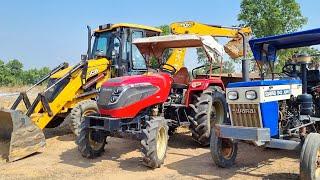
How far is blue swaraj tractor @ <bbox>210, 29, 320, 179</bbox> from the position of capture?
580cm

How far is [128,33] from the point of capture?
35.3 feet

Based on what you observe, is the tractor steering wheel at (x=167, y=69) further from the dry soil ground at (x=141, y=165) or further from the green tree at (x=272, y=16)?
the green tree at (x=272, y=16)

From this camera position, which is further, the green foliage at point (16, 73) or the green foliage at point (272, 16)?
the green foliage at point (16, 73)

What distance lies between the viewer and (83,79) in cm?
1040

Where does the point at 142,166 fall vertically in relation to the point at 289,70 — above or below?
below

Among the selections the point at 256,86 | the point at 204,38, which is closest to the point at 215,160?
the point at 256,86

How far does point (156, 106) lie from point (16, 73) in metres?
55.3

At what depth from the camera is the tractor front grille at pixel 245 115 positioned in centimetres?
616

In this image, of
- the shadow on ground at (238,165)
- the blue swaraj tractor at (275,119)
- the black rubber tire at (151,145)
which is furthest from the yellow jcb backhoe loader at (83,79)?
the blue swaraj tractor at (275,119)

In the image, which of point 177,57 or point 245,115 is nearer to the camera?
point 245,115

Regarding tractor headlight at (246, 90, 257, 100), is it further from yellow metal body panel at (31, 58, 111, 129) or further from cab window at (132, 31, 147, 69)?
yellow metal body panel at (31, 58, 111, 129)

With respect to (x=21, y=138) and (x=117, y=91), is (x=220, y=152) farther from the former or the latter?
(x=21, y=138)

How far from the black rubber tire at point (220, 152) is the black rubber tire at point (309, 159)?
1549mm

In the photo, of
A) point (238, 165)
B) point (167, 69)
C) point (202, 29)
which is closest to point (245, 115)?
point (238, 165)
